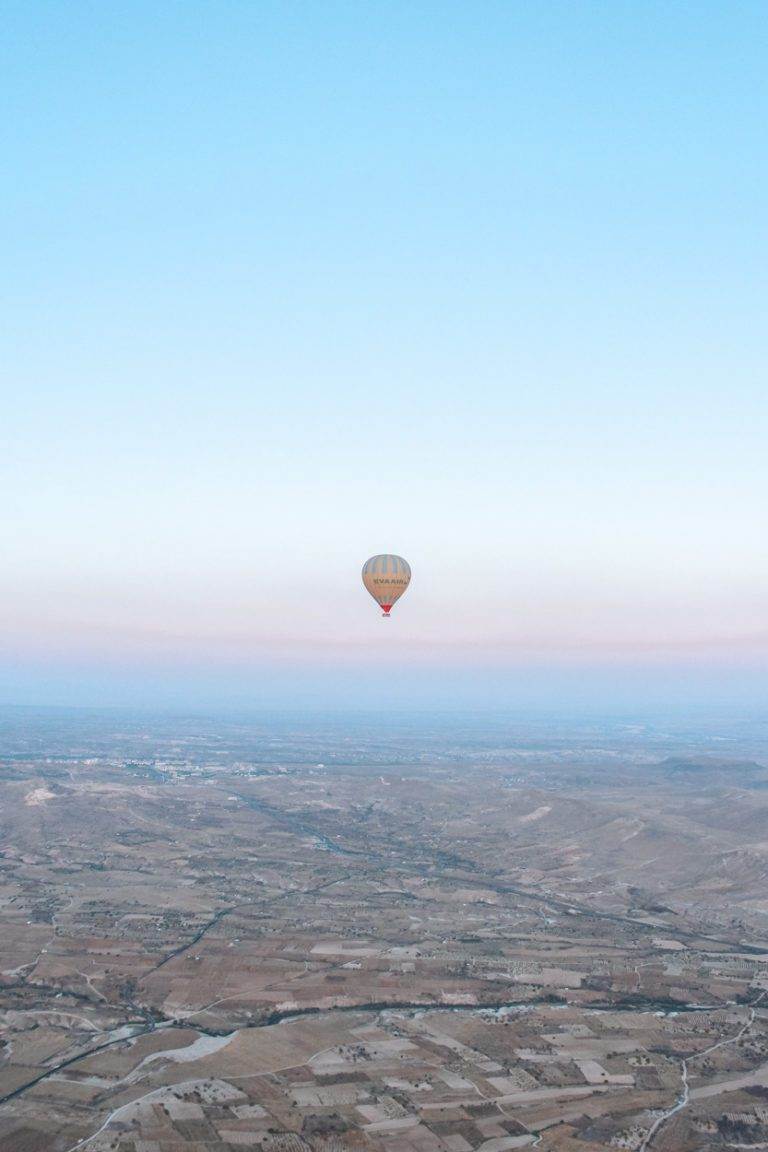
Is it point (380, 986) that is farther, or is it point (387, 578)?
point (387, 578)

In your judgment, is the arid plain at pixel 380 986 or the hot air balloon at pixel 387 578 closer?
the arid plain at pixel 380 986

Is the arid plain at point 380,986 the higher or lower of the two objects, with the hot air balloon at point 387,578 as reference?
lower

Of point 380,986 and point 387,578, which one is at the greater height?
point 387,578

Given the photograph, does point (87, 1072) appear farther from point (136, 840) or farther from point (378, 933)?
point (136, 840)
